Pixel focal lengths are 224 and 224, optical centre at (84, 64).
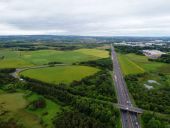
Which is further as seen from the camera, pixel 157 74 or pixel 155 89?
pixel 157 74

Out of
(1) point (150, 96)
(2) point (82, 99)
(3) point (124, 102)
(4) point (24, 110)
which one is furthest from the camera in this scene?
(1) point (150, 96)

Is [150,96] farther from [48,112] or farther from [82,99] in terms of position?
[48,112]

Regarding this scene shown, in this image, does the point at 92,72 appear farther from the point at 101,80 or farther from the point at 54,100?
the point at 54,100

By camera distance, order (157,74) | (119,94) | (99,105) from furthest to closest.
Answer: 1. (157,74)
2. (119,94)
3. (99,105)

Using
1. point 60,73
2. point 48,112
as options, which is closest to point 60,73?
point 60,73

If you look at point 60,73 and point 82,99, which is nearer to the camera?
point 82,99

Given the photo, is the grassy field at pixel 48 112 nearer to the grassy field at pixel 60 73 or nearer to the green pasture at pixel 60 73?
the green pasture at pixel 60 73

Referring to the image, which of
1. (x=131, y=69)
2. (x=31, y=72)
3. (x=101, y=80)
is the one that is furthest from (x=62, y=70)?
(x=131, y=69)

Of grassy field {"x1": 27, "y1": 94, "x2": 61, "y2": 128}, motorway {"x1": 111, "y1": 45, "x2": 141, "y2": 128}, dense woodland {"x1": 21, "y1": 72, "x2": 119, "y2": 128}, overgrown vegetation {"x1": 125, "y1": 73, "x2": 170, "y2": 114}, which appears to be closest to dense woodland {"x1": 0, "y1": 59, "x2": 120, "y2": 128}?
dense woodland {"x1": 21, "y1": 72, "x2": 119, "y2": 128}
